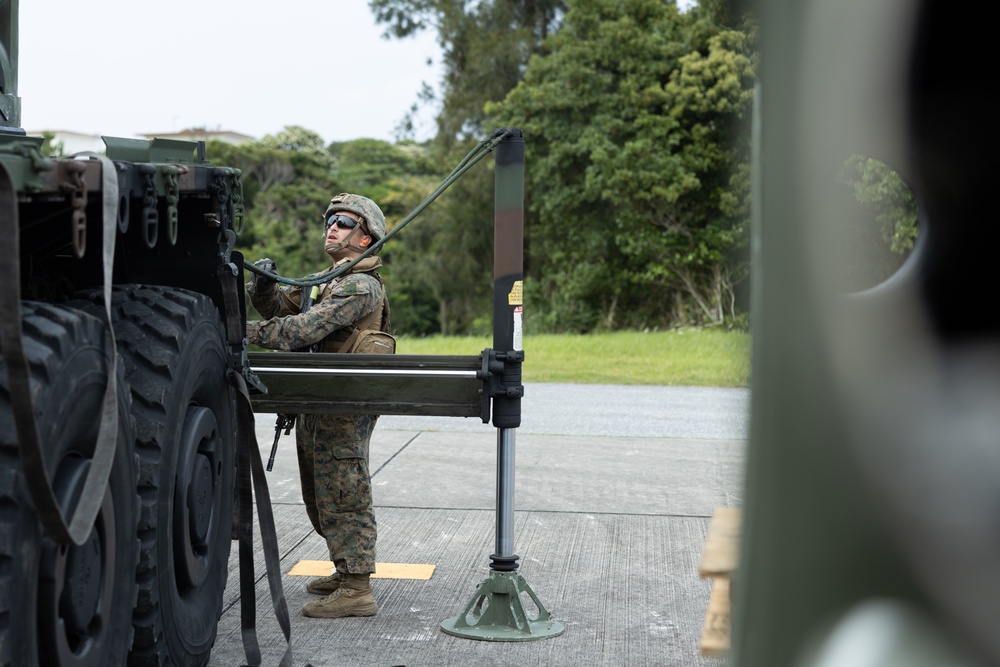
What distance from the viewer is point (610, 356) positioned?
1556 cm

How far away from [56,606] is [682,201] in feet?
70.4

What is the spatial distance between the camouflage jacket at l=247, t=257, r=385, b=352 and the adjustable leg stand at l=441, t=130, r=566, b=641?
0.55 meters

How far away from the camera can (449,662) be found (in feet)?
13.5

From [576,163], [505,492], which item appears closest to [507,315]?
[505,492]

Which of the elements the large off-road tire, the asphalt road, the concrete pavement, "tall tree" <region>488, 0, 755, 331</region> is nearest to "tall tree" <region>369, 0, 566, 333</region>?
"tall tree" <region>488, 0, 755, 331</region>

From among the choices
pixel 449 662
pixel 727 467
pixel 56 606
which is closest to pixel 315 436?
pixel 449 662

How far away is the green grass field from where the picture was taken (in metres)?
13.3

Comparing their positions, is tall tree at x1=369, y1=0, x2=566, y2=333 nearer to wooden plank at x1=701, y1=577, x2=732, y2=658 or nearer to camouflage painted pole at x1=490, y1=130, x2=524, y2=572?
camouflage painted pole at x1=490, y1=130, x2=524, y2=572

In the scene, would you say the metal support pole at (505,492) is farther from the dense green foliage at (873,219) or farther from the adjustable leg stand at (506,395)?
the dense green foliage at (873,219)

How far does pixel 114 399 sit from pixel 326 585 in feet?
7.84

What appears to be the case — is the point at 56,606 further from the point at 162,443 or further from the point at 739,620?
the point at 739,620

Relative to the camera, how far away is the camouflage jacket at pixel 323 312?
4.51m

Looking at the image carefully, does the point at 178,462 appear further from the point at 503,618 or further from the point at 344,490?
the point at 503,618

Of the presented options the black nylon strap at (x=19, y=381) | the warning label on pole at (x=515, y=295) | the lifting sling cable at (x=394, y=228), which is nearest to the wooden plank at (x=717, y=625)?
the black nylon strap at (x=19, y=381)
